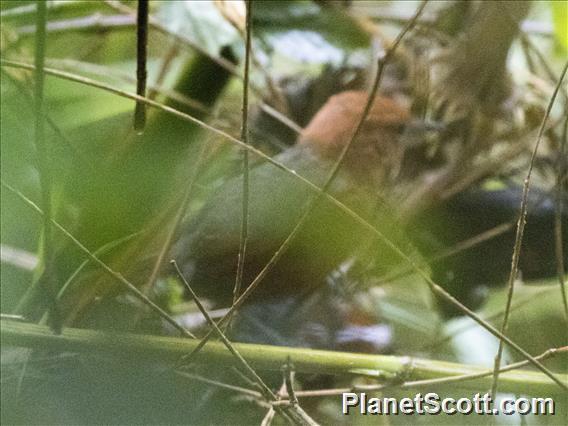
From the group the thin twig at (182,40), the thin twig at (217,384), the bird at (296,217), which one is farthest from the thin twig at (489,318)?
the thin twig at (182,40)

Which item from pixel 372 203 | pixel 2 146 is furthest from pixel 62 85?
pixel 372 203

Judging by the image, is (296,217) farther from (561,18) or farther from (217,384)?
(561,18)

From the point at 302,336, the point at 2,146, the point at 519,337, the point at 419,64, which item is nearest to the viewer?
the point at 2,146

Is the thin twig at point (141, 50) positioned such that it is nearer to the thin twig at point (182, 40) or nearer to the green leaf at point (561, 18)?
the thin twig at point (182, 40)

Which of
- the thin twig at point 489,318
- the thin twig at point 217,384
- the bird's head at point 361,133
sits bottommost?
the thin twig at point 217,384

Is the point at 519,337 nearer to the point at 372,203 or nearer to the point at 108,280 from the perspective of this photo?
the point at 372,203

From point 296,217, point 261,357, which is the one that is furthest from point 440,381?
point 296,217

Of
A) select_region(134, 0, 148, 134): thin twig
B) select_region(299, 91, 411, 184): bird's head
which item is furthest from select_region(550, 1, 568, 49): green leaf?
select_region(134, 0, 148, 134): thin twig
